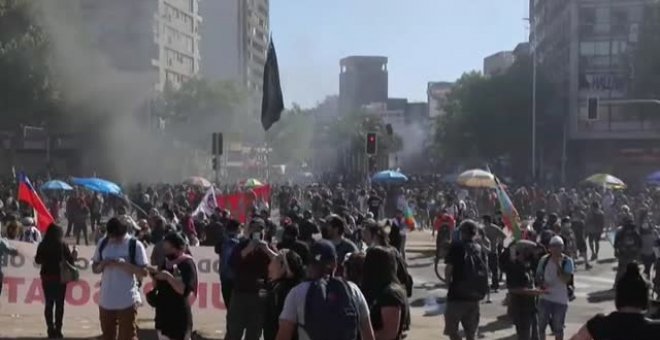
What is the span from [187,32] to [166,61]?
1020 centimetres

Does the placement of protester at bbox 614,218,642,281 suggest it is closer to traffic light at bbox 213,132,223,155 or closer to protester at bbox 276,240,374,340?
protester at bbox 276,240,374,340

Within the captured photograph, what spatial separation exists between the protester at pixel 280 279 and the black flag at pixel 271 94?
14729 millimetres

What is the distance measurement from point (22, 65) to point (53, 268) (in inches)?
1883

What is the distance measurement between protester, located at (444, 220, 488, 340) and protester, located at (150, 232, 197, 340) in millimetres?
2736

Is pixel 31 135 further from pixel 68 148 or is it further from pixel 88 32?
pixel 88 32

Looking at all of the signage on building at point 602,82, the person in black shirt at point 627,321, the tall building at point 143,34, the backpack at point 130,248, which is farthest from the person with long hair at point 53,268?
the signage on building at point 602,82

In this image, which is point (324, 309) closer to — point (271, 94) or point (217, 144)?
point (271, 94)

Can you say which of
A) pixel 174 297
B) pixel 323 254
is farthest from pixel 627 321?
pixel 174 297

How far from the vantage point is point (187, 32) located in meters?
105

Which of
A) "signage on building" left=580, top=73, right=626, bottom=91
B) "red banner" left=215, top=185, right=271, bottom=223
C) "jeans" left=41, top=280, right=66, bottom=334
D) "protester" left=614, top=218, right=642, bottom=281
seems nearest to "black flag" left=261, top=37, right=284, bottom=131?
"red banner" left=215, top=185, right=271, bottom=223

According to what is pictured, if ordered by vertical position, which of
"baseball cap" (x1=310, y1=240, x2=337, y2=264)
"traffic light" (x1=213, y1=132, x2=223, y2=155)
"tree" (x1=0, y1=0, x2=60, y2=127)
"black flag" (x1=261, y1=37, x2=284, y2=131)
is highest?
"tree" (x1=0, y1=0, x2=60, y2=127)

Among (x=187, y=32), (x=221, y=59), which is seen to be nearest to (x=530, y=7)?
(x=187, y=32)

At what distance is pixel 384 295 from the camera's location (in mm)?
7559

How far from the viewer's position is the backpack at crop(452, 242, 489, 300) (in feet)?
36.9
